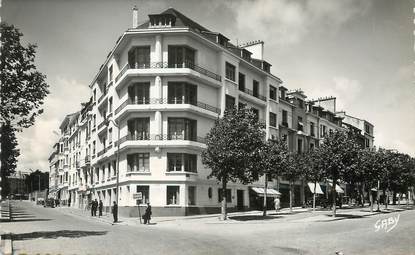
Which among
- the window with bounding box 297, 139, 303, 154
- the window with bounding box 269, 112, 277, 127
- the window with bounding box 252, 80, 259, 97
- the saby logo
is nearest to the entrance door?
the window with bounding box 269, 112, 277, 127

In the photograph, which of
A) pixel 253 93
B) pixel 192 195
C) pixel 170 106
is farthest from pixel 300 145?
pixel 170 106

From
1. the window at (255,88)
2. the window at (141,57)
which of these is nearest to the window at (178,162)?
the window at (141,57)

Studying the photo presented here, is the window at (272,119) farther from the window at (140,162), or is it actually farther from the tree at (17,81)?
the tree at (17,81)

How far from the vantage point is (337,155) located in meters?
33.9

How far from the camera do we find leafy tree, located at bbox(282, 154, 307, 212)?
42.4 meters

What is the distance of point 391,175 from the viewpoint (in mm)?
50938

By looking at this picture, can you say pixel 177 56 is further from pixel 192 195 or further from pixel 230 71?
pixel 192 195

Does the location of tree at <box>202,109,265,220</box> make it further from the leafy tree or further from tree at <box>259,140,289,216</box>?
the leafy tree

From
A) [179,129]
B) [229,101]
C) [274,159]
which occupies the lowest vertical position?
[274,159]

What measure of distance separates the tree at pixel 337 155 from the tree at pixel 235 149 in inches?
209

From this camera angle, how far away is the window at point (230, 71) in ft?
150

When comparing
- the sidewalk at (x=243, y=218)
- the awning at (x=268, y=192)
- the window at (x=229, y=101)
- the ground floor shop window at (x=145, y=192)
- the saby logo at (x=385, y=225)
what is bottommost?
the sidewalk at (x=243, y=218)

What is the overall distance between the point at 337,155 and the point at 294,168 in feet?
33.4

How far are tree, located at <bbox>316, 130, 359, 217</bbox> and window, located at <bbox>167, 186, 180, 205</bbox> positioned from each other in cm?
1252
